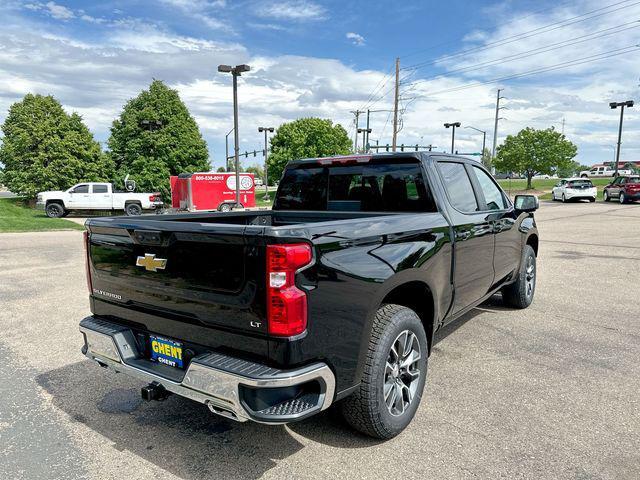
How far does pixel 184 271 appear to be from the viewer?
2.63m

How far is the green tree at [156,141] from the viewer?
34438 millimetres

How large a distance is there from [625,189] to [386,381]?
32.8 meters

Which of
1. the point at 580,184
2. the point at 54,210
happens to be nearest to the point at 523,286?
the point at 54,210

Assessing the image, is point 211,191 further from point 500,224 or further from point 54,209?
point 500,224

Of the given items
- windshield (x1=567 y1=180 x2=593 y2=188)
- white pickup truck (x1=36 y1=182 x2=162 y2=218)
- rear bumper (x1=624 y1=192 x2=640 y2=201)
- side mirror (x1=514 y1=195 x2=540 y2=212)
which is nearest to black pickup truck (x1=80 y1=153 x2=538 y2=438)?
side mirror (x1=514 y1=195 x2=540 y2=212)

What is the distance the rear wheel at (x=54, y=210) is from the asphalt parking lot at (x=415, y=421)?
20.7 metres

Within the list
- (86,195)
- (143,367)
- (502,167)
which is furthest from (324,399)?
(502,167)

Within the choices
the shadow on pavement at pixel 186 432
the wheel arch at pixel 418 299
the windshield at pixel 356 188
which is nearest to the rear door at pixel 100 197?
the windshield at pixel 356 188

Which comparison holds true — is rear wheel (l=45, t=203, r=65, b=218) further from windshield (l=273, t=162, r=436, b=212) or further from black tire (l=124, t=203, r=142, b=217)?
windshield (l=273, t=162, r=436, b=212)

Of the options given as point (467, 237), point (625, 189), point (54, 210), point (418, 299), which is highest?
point (625, 189)

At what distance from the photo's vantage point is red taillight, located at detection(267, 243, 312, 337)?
7.48 feet

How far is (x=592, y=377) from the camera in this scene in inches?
155

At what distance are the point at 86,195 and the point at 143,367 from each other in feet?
80.0

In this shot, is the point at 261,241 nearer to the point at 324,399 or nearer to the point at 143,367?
the point at 324,399
